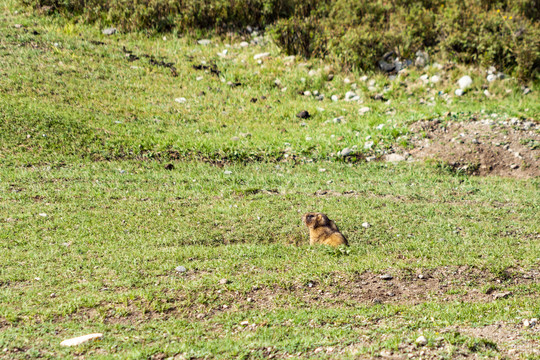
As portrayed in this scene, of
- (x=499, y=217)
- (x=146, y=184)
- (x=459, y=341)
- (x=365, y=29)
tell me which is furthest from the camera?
(x=365, y=29)

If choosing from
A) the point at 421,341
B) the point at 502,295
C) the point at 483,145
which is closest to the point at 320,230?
the point at 502,295

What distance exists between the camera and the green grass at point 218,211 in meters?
4.30

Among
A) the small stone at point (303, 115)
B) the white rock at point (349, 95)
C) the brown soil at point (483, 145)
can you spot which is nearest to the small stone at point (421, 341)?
the brown soil at point (483, 145)

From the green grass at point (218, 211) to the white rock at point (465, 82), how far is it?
262mm

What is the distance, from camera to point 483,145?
32.1 feet

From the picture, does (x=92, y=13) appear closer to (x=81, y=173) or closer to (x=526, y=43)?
(x=81, y=173)

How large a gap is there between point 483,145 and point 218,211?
537 cm

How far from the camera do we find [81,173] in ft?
28.5

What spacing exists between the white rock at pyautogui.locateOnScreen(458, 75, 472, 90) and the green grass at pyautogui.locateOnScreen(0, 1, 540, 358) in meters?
0.26

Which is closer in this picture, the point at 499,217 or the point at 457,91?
the point at 499,217

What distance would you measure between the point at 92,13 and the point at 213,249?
1110 centimetres

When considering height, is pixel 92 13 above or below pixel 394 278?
above

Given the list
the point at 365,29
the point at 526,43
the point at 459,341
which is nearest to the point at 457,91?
the point at 526,43

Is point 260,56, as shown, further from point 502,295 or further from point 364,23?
point 502,295
